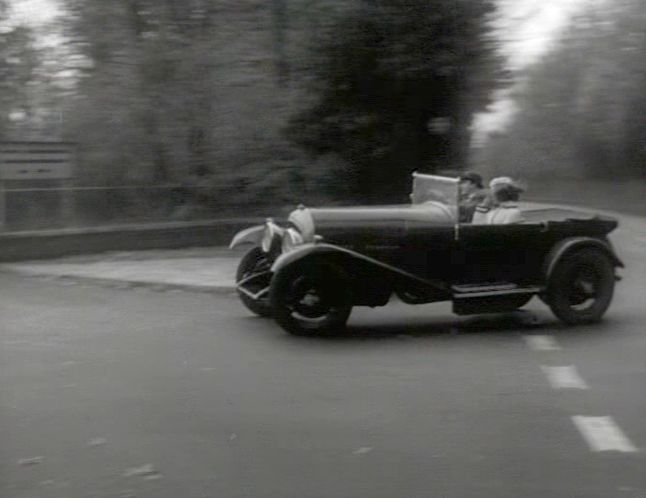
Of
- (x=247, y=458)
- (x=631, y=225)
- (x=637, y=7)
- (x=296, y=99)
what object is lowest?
(x=631, y=225)

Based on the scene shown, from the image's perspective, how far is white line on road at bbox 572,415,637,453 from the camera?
611cm

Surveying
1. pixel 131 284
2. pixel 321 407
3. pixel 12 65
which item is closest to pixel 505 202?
pixel 321 407

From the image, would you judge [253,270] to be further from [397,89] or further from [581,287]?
[397,89]

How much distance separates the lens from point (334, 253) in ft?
31.9

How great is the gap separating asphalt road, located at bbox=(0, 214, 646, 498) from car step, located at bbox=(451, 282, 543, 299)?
1.15 ft

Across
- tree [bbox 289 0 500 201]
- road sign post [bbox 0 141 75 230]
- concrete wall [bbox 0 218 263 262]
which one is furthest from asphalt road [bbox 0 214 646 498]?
tree [bbox 289 0 500 201]

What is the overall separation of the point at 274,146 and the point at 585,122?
58.7ft

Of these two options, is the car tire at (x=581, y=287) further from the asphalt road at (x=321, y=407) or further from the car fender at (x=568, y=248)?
the asphalt road at (x=321, y=407)

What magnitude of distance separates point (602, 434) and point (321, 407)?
1750 mm

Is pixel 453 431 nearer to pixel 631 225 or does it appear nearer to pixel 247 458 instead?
pixel 247 458

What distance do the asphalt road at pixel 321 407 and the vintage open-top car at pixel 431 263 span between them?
0.30 m

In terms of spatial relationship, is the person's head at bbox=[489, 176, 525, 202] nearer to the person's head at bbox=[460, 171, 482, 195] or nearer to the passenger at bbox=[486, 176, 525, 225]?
the passenger at bbox=[486, 176, 525, 225]

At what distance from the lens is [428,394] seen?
24.5ft

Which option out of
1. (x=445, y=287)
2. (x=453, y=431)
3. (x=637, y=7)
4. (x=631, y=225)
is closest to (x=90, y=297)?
(x=445, y=287)
